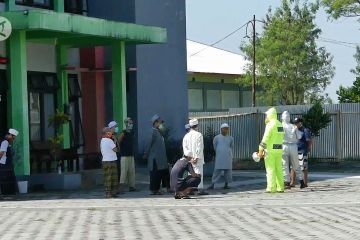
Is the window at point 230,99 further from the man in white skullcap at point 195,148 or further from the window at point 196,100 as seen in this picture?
the man in white skullcap at point 195,148

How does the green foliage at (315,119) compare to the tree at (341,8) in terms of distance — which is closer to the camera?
the green foliage at (315,119)

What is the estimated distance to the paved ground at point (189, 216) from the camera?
13.1 metres

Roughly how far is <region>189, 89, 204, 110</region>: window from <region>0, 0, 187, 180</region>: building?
2359 cm

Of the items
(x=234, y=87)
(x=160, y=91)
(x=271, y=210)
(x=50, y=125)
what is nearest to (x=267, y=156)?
(x=271, y=210)

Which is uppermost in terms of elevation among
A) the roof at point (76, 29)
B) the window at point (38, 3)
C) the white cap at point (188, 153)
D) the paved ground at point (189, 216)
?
the window at point (38, 3)

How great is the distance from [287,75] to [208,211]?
41284mm

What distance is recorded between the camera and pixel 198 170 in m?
19.4

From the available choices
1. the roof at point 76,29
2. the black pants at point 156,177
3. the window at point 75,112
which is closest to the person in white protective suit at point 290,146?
the black pants at point 156,177

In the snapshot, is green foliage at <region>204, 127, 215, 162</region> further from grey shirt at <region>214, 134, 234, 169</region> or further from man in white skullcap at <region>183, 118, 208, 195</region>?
man in white skullcap at <region>183, 118, 208, 195</region>

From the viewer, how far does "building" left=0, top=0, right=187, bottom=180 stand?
74.8 ft

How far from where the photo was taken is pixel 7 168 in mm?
21016

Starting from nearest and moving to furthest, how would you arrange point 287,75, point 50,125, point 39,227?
point 39,227
point 50,125
point 287,75

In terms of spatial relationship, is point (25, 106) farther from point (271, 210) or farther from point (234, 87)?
point (234, 87)

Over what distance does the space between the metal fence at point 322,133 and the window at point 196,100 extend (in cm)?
2012
